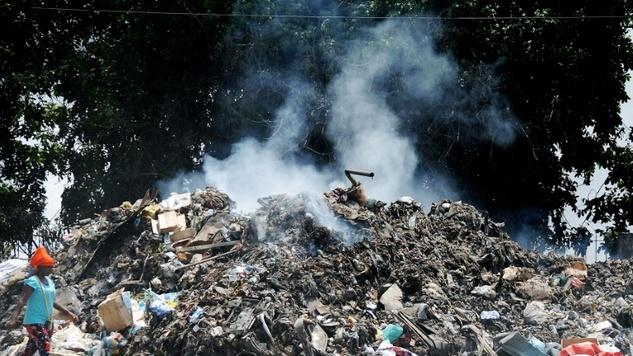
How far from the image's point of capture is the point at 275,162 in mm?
16172

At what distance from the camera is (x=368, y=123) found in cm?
1622

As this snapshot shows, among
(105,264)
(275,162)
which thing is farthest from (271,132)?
(105,264)

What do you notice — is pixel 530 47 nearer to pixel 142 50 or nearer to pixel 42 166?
pixel 142 50

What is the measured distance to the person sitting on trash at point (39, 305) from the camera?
744 cm

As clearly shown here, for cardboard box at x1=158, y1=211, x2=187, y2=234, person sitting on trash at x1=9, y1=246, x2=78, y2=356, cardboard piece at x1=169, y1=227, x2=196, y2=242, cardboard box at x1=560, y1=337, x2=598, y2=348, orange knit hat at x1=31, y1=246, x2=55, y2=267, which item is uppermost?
cardboard box at x1=158, y1=211, x2=187, y2=234

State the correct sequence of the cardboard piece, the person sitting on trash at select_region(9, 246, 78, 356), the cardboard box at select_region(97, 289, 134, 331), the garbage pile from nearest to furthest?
1. the person sitting on trash at select_region(9, 246, 78, 356)
2. the garbage pile
3. the cardboard box at select_region(97, 289, 134, 331)
4. the cardboard piece

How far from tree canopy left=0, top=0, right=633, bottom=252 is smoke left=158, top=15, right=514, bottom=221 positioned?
169mm

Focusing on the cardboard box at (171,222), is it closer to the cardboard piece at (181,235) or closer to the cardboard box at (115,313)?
the cardboard piece at (181,235)

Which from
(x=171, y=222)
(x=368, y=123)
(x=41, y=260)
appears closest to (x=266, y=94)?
(x=368, y=123)

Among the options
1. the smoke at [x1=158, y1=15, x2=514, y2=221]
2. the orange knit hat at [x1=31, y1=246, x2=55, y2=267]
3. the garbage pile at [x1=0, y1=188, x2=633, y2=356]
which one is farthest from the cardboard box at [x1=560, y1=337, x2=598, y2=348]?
the smoke at [x1=158, y1=15, x2=514, y2=221]

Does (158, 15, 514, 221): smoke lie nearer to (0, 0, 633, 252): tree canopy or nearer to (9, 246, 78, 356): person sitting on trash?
(0, 0, 633, 252): tree canopy

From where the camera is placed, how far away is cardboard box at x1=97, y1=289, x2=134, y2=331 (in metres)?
8.54

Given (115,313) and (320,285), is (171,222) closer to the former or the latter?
(115,313)

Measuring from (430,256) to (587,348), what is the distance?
3117 mm
